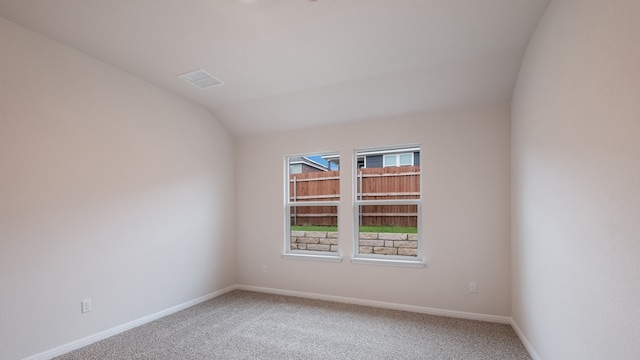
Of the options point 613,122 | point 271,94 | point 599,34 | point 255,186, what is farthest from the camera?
point 255,186

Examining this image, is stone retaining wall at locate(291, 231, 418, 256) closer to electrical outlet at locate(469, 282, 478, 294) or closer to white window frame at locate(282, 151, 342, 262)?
white window frame at locate(282, 151, 342, 262)

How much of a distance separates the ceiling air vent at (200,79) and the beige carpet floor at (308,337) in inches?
106

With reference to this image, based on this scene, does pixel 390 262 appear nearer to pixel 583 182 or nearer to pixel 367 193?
pixel 367 193

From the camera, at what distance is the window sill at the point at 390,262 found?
11.4 ft

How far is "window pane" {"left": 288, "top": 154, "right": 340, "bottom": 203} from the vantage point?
4.13 metres


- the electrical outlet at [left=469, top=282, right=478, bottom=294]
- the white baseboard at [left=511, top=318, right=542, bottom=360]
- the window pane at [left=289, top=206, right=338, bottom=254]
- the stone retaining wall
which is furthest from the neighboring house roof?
the white baseboard at [left=511, top=318, right=542, bottom=360]

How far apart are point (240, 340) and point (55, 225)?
6.29 ft

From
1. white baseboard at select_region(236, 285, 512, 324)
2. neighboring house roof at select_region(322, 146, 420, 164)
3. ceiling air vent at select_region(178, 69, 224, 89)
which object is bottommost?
white baseboard at select_region(236, 285, 512, 324)

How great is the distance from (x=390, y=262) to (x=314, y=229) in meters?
1.20

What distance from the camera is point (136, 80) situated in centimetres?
323

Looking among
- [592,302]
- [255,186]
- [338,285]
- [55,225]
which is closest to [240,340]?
[338,285]

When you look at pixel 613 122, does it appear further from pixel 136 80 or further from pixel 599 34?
pixel 136 80

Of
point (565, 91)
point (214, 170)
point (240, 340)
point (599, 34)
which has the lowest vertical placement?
point (240, 340)

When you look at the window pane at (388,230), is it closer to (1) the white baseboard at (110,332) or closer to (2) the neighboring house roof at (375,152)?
(2) the neighboring house roof at (375,152)
